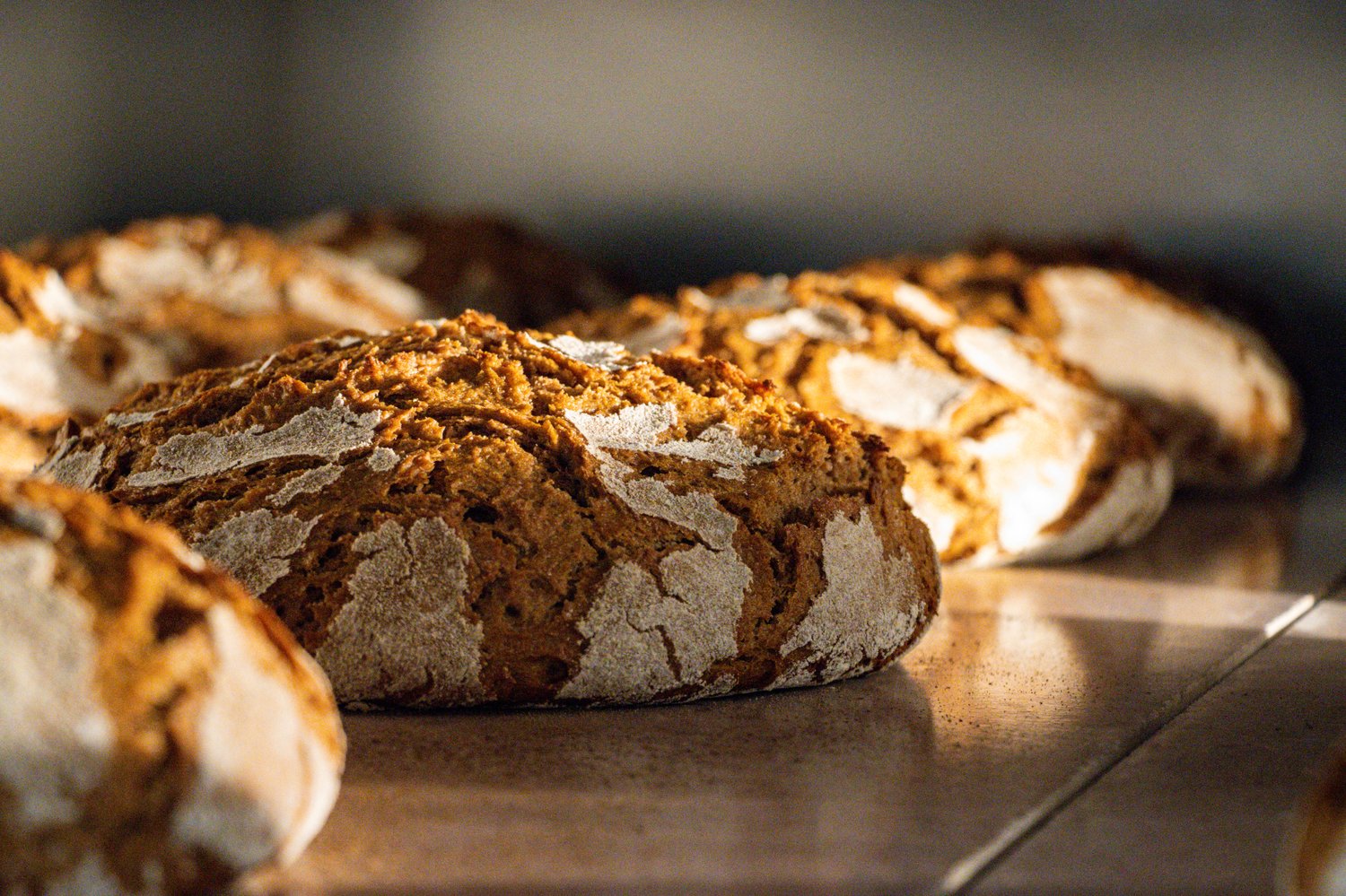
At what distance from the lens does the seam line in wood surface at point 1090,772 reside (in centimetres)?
122

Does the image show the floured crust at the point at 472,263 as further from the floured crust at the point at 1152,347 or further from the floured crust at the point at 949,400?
the floured crust at the point at 949,400

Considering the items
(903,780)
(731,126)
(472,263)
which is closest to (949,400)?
(903,780)

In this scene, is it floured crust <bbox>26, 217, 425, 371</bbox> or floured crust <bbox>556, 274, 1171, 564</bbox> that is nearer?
floured crust <bbox>556, 274, 1171, 564</bbox>

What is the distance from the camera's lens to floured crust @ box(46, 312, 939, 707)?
5.42 feet

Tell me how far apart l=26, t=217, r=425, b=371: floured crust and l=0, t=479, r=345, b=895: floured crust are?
6.34 feet

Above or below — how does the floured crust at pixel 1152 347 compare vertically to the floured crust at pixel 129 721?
below

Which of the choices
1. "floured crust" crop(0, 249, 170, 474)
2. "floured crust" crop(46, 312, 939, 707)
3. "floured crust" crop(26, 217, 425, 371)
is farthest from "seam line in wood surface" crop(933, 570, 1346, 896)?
"floured crust" crop(26, 217, 425, 371)

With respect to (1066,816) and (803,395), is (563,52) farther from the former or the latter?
(1066,816)

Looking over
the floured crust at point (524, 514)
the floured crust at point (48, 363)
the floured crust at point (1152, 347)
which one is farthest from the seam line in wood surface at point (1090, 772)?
the floured crust at point (48, 363)

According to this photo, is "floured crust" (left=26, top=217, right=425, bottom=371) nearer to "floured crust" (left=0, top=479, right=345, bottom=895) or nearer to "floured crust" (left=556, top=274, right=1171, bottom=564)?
"floured crust" (left=556, top=274, right=1171, bottom=564)

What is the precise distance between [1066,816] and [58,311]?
2.15 m

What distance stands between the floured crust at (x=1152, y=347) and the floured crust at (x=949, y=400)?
367 millimetres

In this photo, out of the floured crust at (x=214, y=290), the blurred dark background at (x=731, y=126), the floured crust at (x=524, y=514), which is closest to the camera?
the floured crust at (x=524, y=514)

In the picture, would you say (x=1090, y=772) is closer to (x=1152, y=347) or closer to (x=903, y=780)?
(x=903, y=780)
